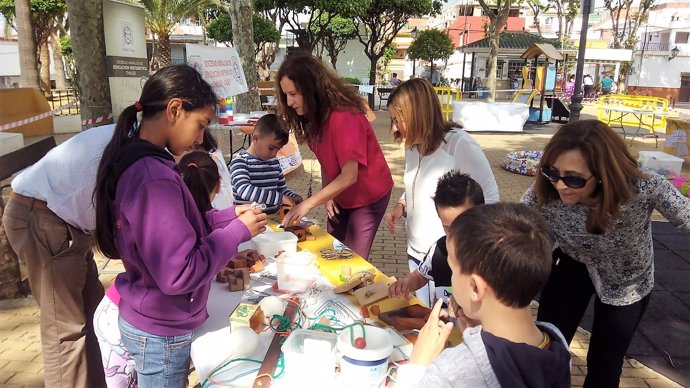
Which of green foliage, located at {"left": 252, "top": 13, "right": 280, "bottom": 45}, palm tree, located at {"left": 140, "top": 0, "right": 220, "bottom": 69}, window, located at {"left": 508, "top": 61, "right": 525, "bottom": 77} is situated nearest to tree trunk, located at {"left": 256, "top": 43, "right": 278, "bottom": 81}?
green foliage, located at {"left": 252, "top": 13, "right": 280, "bottom": 45}

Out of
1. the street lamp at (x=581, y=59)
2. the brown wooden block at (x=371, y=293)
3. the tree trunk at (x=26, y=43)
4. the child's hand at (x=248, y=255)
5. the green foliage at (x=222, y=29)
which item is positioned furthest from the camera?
the green foliage at (x=222, y=29)

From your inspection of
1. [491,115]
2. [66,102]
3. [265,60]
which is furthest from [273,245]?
[265,60]

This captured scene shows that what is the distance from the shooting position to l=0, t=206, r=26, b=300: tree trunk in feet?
12.0

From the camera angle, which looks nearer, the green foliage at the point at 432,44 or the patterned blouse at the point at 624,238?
the patterned blouse at the point at 624,238

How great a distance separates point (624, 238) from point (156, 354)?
183 cm

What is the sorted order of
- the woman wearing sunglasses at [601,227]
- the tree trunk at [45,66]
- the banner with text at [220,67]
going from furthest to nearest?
1. the tree trunk at [45,66]
2. the banner with text at [220,67]
3. the woman wearing sunglasses at [601,227]

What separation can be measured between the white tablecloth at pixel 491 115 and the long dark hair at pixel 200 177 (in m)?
11.8

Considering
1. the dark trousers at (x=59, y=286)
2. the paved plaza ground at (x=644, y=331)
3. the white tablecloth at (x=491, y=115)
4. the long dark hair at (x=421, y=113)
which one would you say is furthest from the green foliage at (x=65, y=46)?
the long dark hair at (x=421, y=113)

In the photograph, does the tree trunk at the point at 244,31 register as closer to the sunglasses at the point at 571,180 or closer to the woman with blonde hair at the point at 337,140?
the woman with blonde hair at the point at 337,140

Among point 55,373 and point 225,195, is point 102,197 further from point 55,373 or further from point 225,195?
point 225,195

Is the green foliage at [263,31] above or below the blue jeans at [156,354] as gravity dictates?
above

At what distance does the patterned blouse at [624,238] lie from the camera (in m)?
1.87

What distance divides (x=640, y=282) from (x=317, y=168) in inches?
289

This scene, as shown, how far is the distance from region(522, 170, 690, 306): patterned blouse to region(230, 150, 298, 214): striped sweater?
5.80 ft
